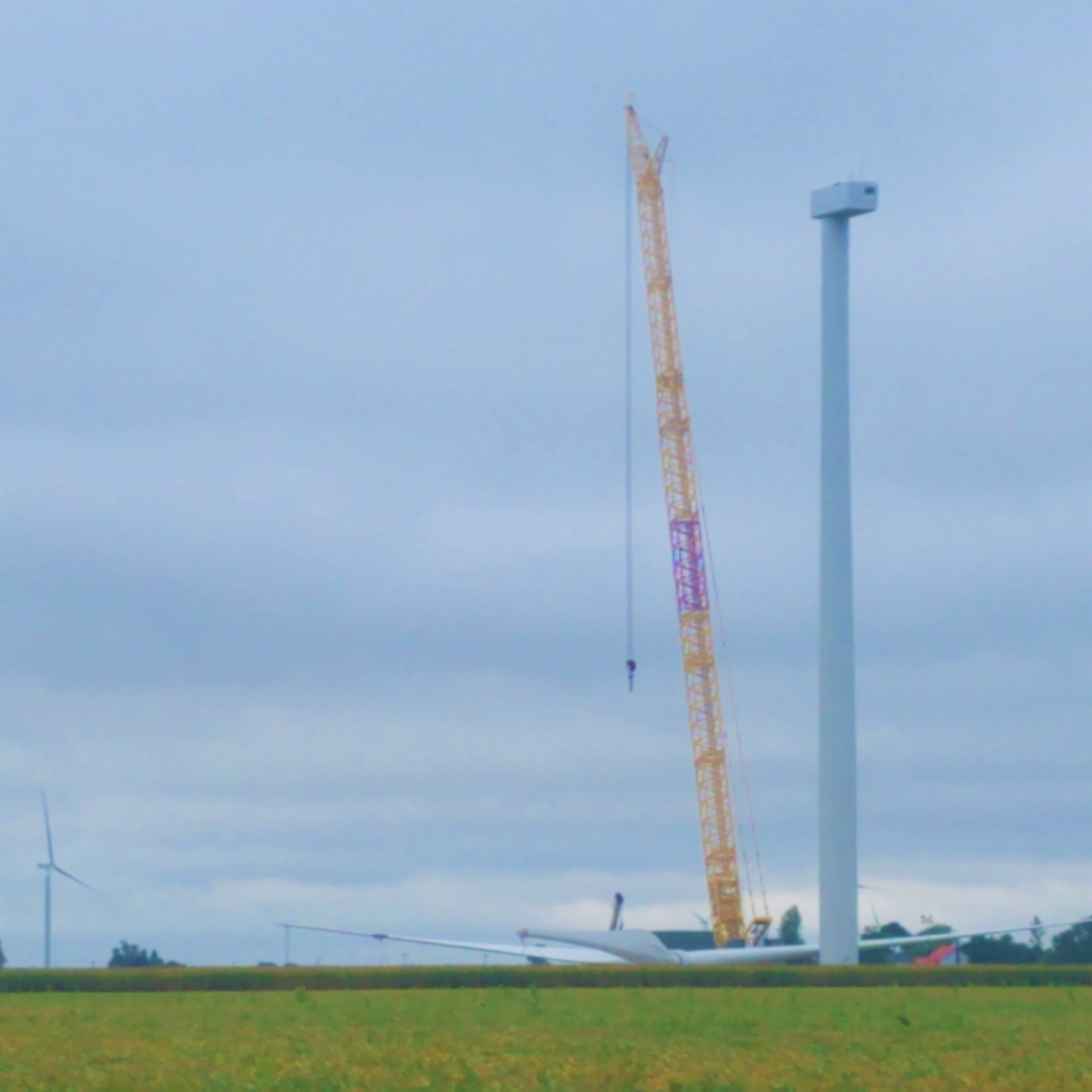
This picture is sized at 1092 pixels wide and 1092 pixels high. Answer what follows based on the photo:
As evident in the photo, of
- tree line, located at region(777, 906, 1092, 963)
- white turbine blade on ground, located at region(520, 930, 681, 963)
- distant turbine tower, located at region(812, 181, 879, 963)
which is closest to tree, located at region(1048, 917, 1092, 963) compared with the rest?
tree line, located at region(777, 906, 1092, 963)

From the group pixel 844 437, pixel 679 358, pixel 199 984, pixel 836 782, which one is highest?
pixel 679 358

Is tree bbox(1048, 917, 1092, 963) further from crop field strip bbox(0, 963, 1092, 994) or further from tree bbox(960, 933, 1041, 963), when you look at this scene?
crop field strip bbox(0, 963, 1092, 994)

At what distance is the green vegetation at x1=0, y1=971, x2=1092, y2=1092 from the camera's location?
111ft

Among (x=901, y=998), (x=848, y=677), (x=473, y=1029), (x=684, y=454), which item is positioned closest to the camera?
(x=473, y=1029)

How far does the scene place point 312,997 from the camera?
72.6m

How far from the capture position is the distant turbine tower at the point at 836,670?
10144 centimetres

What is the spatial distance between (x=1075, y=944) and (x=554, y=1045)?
412 feet

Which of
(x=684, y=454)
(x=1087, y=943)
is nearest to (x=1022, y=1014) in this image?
(x=684, y=454)

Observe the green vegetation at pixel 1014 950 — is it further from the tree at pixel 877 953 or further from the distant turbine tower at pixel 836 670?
the distant turbine tower at pixel 836 670

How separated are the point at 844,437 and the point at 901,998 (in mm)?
41166

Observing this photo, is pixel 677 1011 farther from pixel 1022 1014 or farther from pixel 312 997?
pixel 312 997

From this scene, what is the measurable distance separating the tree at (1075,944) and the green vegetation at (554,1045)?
92.5 meters

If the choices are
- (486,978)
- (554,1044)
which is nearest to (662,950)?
(486,978)

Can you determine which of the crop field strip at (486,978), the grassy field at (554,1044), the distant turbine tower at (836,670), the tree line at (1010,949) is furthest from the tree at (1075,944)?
the grassy field at (554,1044)
